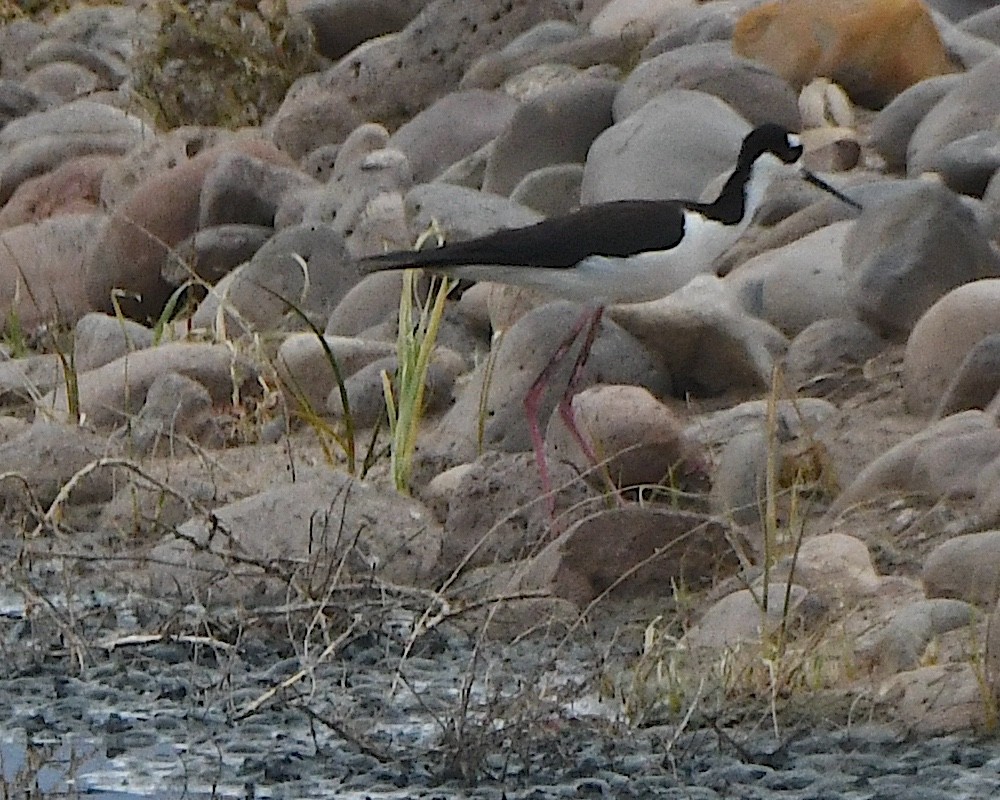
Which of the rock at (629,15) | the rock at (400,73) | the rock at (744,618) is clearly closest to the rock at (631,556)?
the rock at (744,618)

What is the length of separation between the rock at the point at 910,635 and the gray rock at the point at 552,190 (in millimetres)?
4482

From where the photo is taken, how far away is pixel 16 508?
709 centimetres

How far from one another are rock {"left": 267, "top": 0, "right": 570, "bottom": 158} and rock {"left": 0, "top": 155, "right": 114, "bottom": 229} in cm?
96

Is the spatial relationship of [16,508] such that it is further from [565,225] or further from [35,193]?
[35,193]

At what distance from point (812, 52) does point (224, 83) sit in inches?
164

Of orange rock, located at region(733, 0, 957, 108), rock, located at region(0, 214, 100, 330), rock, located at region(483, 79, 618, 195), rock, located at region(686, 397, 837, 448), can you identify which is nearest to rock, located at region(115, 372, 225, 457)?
rock, located at region(686, 397, 837, 448)

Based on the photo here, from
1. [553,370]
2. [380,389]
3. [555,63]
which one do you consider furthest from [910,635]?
[555,63]

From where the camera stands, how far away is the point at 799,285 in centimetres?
783

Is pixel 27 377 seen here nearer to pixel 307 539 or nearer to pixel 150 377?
pixel 150 377

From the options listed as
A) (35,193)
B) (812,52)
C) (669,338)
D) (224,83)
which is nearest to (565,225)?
(669,338)

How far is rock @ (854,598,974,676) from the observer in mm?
5051

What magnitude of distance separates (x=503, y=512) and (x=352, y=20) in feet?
26.9

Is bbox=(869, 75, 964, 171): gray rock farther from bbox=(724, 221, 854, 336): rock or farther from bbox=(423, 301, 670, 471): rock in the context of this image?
bbox=(423, 301, 670, 471): rock

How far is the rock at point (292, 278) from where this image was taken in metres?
9.13
